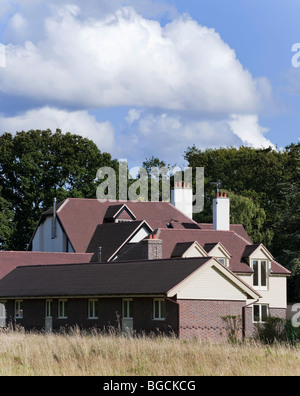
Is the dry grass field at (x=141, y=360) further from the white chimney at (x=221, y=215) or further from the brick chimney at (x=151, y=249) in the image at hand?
the white chimney at (x=221, y=215)

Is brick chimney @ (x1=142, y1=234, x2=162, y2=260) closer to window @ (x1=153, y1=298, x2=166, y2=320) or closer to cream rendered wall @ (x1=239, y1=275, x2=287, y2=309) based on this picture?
window @ (x1=153, y1=298, x2=166, y2=320)

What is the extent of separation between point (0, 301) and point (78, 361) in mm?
24981

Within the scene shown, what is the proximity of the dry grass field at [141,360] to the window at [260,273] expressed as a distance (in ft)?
92.3

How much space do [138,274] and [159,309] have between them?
2530mm

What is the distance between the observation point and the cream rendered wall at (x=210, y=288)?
4172cm

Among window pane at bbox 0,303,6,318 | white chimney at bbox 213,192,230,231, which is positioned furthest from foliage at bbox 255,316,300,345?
white chimney at bbox 213,192,230,231

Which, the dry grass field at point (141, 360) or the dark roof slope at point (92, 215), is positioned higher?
the dark roof slope at point (92, 215)

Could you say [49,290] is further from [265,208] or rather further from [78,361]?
[265,208]

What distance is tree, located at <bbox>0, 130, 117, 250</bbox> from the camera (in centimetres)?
7525

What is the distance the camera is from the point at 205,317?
42.1m

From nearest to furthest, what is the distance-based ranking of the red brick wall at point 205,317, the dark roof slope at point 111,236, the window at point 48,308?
the red brick wall at point 205,317 → the window at point 48,308 → the dark roof slope at point 111,236

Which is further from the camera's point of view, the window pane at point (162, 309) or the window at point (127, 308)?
the window at point (127, 308)

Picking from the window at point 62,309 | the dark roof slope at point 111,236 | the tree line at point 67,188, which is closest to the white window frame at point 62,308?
the window at point 62,309
